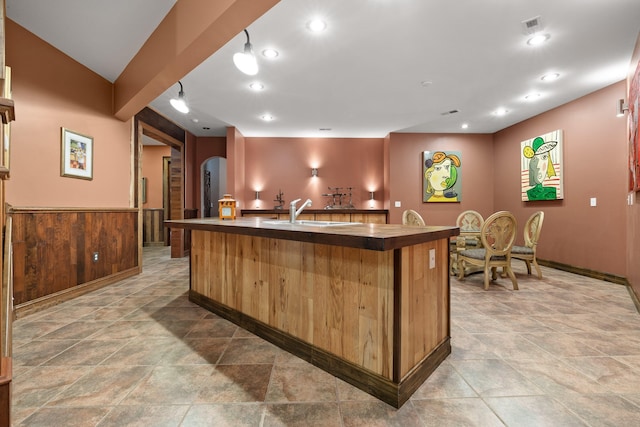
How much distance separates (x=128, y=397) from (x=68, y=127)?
320 cm

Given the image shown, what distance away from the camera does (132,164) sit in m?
4.09

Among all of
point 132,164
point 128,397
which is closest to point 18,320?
point 128,397

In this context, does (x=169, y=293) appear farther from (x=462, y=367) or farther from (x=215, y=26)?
(x=462, y=367)

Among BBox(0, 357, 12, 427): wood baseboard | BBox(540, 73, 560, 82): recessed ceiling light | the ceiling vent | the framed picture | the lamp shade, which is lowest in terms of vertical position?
BBox(0, 357, 12, 427): wood baseboard

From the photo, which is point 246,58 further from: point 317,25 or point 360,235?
point 360,235

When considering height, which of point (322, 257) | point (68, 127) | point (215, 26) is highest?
point (215, 26)

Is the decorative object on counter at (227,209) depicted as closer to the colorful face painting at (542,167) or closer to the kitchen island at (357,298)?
the kitchen island at (357,298)

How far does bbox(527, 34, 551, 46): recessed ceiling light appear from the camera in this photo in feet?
8.84

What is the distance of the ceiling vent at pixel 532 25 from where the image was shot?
2.46 metres

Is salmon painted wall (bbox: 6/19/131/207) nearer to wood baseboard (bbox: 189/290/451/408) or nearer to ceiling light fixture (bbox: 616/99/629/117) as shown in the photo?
wood baseboard (bbox: 189/290/451/408)

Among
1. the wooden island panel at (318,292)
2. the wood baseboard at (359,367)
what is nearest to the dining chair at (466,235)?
the wood baseboard at (359,367)

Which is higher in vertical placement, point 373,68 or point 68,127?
point 373,68

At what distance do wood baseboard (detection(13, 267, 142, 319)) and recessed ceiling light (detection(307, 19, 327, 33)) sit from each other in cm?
375

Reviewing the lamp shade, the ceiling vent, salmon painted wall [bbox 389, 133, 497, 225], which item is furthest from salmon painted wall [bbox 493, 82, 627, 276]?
the lamp shade
